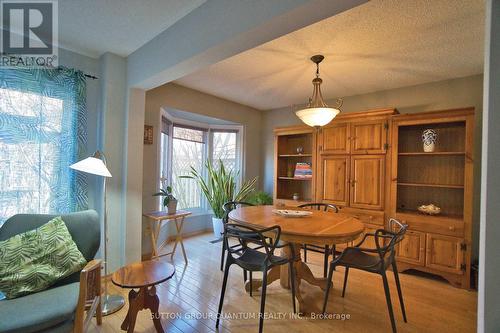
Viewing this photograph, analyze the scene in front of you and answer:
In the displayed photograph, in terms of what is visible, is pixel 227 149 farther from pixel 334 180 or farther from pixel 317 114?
pixel 317 114

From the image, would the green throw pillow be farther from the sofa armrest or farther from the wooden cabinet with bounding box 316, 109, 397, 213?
the wooden cabinet with bounding box 316, 109, 397, 213

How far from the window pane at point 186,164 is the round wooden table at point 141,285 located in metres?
2.45

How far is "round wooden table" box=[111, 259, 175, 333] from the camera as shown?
5.33ft

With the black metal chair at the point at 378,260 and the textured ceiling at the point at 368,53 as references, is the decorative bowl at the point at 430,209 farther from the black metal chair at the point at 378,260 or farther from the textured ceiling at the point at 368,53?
the textured ceiling at the point at 368,53

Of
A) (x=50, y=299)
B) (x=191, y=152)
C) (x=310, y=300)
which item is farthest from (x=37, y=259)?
(x=191, y=152)

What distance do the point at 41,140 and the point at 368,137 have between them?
379cm

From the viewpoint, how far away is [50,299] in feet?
4.86

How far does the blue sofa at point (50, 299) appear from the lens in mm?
1292

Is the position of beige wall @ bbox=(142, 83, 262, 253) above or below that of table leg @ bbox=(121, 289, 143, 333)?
above

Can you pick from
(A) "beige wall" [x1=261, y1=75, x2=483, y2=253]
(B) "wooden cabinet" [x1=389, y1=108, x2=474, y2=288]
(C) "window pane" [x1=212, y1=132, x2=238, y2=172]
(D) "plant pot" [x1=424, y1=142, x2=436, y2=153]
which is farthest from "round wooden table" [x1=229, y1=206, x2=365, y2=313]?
(C) "window pane" [x1=212, y1=132, x2=238, y2=172]

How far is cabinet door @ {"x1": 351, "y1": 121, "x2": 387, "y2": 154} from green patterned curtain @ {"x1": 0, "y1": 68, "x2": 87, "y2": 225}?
3.41 metres

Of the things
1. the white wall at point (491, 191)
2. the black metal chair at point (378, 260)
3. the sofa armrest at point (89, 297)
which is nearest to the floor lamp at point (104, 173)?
the sofa armrest at point (89, 297)

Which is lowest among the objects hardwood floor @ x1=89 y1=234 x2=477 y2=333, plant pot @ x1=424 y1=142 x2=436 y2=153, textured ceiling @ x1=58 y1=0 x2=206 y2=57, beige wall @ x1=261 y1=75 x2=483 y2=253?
hardwood floor @ x1=89 y1=234 x2=477 y2=333

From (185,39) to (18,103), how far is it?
1.61m
